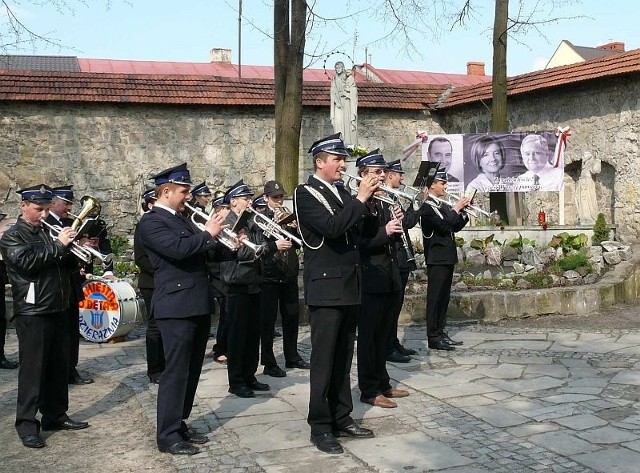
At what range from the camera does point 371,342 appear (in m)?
6.29

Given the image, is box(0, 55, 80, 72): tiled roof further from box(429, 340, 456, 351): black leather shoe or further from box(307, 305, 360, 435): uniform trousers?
box(307, 305, 360, 435): uniform trousers

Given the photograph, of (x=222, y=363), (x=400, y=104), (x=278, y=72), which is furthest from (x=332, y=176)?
(x=400, y=104)

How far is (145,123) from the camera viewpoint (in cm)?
1677

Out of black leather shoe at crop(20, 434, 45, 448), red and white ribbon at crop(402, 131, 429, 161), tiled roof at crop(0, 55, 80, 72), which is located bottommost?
black leather shoe at crop(20, 434, 45, 448)

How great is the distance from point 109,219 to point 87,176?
96cm

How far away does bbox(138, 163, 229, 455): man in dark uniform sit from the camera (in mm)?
5207

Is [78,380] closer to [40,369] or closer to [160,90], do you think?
[40,369]

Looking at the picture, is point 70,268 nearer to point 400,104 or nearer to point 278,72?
point 278,72

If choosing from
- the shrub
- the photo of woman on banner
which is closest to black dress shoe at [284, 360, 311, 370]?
the shrub

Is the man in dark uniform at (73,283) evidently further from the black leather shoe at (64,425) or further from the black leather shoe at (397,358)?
the black leather shoe at (397,358)

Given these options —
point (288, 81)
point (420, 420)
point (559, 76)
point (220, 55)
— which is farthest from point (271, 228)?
point (220, 55)

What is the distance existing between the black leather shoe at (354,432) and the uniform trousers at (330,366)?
0.11 ft

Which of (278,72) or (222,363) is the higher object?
(278,72)

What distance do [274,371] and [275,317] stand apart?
52 cm
